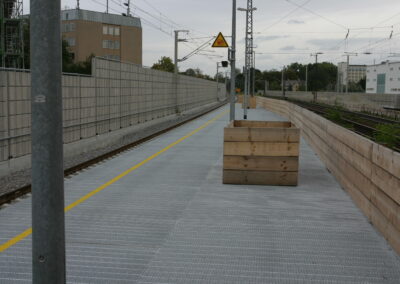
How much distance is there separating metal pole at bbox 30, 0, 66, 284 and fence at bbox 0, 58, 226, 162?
8133 mm

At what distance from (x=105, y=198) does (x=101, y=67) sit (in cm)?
959

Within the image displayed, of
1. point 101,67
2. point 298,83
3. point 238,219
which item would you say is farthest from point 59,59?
point 298,83

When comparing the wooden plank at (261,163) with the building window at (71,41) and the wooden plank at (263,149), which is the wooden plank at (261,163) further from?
the building window at (71,41)

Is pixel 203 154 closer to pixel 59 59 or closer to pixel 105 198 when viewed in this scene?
pixel 105 198

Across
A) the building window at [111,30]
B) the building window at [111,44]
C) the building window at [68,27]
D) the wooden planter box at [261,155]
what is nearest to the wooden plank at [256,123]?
the wooden planter box at [261,155]

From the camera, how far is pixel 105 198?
8641 mm

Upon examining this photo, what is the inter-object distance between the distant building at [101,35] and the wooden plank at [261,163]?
87.2 meters

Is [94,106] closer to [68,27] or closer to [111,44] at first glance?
[68,27]

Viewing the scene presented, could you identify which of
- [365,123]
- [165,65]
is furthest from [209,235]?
[165,65]

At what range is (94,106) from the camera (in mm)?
16625

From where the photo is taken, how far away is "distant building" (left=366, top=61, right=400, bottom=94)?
368ft

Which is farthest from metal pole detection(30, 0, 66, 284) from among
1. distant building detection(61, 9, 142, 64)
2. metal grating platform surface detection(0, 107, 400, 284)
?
distant building detection(61, 9, 142, 64)

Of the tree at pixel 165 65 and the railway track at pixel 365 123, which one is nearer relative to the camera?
the railway track at pixel 365 123

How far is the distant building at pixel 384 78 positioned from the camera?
112 meters
